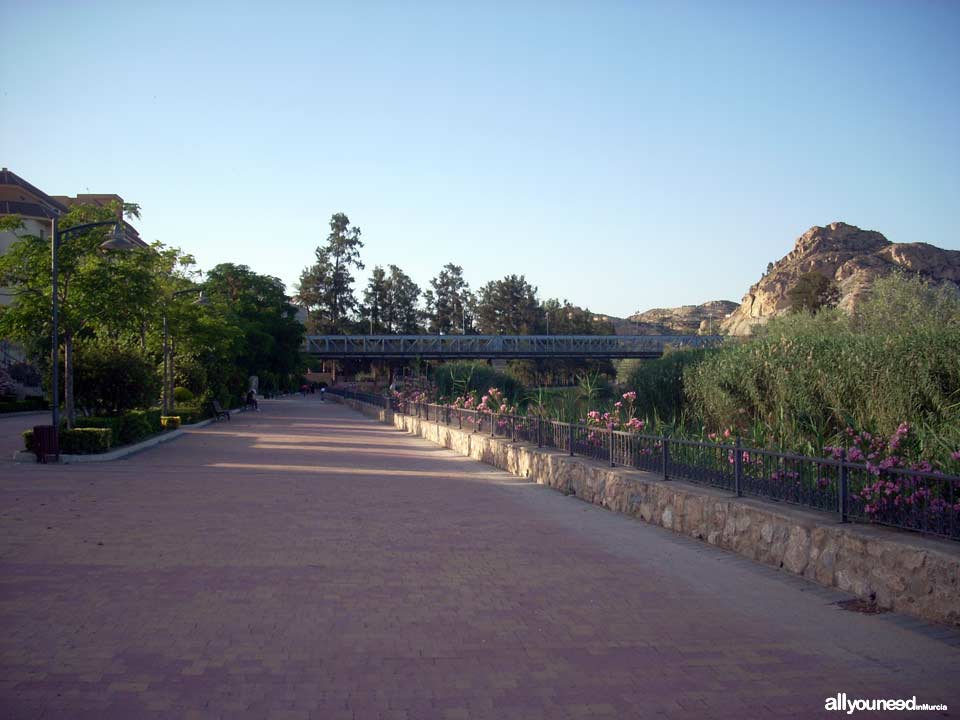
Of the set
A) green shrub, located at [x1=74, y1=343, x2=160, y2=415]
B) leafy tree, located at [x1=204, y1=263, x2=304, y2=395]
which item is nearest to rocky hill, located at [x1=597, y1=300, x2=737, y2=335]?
leafy tree, located at [x1=204, y1=263, x2=304, y2=395]

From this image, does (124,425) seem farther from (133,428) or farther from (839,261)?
(839,261)

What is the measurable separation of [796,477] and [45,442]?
1607cm

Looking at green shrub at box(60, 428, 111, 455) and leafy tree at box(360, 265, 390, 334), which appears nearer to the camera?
green shrub at box(60, 428, 111, 455)

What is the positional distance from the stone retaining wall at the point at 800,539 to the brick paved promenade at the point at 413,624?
220 mm

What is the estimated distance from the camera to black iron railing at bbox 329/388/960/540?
6.86 metres

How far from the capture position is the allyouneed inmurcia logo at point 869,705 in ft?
15.8

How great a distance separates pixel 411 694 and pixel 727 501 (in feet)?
17.4

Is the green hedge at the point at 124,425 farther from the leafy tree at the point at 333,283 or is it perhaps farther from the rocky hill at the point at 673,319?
the rocky hill at the point at 673,319

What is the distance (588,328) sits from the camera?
376 ft

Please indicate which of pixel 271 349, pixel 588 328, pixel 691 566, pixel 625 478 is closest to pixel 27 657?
pixel 691 566

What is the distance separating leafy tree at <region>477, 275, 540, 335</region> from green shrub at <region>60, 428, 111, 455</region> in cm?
9300

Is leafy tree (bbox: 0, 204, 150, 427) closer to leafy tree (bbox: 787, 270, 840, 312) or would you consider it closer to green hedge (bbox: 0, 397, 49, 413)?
green hedge (bbox: 0, 397, 49, 413)

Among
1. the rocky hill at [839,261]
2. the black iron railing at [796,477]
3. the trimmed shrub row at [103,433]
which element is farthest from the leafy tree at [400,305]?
the black iron railing at [796,477]

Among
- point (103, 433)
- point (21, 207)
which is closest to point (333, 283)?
point (21, 207)
